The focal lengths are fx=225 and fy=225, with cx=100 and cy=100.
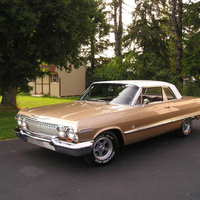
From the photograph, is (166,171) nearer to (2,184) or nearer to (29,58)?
(2,184)

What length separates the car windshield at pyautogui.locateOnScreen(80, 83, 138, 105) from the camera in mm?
5098

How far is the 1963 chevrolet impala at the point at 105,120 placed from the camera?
3898mm

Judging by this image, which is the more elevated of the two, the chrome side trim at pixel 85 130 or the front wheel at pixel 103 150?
the chrome side trim at pixel 85 130

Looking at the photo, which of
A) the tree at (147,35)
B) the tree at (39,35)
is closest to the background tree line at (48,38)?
the tree at (39,35)

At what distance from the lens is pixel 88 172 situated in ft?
13.2

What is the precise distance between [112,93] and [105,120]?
155cm

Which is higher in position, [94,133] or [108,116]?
[108,116]

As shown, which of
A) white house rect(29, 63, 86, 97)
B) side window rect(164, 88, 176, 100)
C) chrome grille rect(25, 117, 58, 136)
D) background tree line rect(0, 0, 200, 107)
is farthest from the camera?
white house rect(29, 63, 86, 97)

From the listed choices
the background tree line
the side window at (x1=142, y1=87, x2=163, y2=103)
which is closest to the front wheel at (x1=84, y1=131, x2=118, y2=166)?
the side window at (x1=142, y1=87, x2=163, y2=103)

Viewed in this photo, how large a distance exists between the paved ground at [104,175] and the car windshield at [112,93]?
1222 millimetres

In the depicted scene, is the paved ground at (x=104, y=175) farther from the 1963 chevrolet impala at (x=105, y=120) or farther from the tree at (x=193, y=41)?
the tree at (x=193, y=41)

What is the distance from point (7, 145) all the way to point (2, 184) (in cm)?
225

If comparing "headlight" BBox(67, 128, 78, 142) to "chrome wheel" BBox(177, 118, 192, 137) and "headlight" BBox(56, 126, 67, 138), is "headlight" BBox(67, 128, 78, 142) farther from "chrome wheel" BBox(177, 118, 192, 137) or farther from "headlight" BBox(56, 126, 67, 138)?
"chrome wheel" BBox(177, 118, 192, 137)

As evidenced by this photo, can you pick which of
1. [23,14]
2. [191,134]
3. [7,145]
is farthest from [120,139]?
[23,14]
